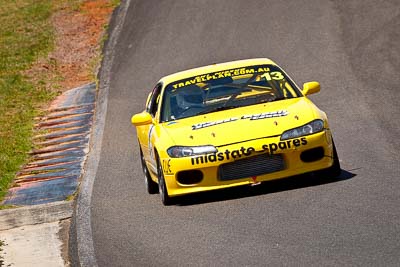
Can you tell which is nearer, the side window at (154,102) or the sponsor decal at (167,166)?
the sponsor decal at (167,166)

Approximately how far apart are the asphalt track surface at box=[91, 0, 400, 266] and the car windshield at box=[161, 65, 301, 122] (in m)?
0.97

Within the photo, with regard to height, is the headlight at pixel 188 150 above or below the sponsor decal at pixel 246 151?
above

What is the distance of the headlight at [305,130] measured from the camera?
409 inches

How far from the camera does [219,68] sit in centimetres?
1216

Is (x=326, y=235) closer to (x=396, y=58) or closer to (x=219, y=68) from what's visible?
(x=219, y=68)

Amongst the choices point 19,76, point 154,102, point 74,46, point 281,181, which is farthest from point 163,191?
point 74,46

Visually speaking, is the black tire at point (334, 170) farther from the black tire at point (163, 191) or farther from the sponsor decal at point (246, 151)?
the black tire at point (163, 191)

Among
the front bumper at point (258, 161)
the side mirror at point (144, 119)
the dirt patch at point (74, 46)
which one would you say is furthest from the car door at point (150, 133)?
the dirt patch at point (74, 46)

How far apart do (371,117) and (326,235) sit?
681 cm

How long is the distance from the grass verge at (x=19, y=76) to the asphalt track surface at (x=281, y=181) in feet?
4.45

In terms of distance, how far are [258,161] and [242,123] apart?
54 cm

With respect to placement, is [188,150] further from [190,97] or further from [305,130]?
[190,97]

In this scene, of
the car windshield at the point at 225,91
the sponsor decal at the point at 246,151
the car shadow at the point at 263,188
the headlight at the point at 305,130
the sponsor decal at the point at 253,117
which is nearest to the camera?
the sponsor decal at the point at 246,151

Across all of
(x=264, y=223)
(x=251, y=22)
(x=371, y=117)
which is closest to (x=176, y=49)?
(x=251, y=22)
